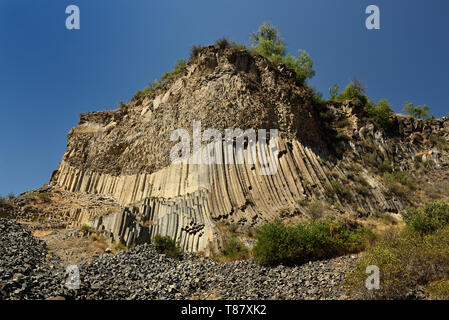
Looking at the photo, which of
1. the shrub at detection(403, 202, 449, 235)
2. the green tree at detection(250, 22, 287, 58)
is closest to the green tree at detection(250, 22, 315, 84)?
the green tree at detection(250, 22, 287, 58)

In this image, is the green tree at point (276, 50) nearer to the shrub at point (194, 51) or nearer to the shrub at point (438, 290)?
the shrub at point (194, 51)

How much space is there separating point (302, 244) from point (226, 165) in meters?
7.81

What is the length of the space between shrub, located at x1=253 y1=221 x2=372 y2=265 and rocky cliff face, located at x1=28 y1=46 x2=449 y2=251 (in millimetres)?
3446

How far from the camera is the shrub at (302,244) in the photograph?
11.5m

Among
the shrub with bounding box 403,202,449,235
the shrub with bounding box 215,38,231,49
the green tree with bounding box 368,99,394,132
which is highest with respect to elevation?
the shrub with bounding box 215,38,231,49

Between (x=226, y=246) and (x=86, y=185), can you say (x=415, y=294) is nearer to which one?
(x=226, y=246)

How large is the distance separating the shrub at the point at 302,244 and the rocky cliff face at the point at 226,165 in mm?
3446

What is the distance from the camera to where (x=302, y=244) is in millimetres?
11812

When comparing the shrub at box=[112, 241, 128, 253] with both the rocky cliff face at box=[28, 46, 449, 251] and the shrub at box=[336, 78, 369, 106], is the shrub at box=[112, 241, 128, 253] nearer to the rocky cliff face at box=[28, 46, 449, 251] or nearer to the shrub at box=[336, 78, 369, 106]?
the rocky cliff face at box=[28, 46, 449, 251]

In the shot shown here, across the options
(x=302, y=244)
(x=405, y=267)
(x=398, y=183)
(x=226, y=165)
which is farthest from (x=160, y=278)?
(x=398, y=183)

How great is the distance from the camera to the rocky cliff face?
17.2 metres

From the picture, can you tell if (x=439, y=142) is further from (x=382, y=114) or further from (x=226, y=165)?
(x=226, y=165)

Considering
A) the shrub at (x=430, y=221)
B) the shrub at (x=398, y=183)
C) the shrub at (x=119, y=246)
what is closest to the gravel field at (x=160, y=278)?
the shrub at (x=119, y=246)
